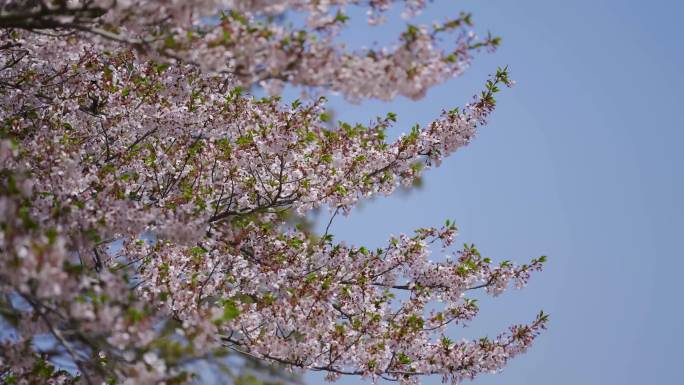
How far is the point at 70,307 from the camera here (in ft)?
17.4

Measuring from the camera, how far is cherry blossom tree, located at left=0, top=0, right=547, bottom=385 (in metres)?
5.60

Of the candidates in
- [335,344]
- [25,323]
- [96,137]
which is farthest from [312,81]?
[96,137]

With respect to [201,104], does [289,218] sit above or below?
below

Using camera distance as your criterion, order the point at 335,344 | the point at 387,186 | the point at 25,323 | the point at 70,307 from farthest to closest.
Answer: the point at 387,186 → the point at 335,344 → the point at 25,323 → the point at 70,307

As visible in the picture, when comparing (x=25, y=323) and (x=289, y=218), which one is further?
(x=289, y=218)

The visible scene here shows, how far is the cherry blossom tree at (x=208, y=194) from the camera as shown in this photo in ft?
18.4

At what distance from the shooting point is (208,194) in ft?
33.5

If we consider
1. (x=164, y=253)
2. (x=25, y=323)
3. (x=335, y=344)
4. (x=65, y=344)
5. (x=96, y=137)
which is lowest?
(x=65, y=344)

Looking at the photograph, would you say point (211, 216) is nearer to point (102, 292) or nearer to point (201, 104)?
point (201, 104)

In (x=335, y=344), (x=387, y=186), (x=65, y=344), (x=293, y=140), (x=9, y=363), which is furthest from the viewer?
(x=387, y=186)

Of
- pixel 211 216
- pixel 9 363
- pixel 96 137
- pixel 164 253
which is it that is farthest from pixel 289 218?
pixel 9 363

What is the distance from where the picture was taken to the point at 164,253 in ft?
30.9

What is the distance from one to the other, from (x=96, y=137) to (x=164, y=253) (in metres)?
2.85

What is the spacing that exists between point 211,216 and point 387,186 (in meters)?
2.82
